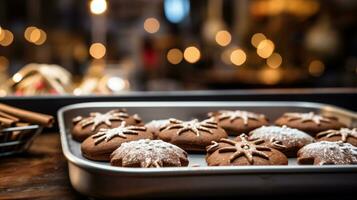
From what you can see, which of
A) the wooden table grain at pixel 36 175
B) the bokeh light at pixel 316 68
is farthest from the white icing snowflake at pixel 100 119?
the bokeh light at pixel 316 68

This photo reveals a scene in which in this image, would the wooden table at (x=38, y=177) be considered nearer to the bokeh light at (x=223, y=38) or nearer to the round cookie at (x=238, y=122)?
the round cookie at (x=238, y=122)

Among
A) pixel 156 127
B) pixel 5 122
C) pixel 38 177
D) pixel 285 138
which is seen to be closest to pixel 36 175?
pixel 38 177

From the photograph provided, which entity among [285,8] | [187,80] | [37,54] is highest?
[285,8]

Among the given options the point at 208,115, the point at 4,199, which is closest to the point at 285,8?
the point at 208,115

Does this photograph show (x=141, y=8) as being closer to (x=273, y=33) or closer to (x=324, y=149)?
(x=273, y=33)

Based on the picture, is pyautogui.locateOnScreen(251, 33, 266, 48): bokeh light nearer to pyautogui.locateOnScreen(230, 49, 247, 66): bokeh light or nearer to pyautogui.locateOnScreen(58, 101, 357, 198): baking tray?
pyautogui.locateOnScreen(230, 49, 247, 66): bokeh light

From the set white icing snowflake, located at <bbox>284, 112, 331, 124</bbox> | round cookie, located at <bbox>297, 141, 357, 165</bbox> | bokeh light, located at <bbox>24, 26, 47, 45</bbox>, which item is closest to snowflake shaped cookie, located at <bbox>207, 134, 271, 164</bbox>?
round cookie, located at <bbox>297, 141, 357, 165</bbox>
